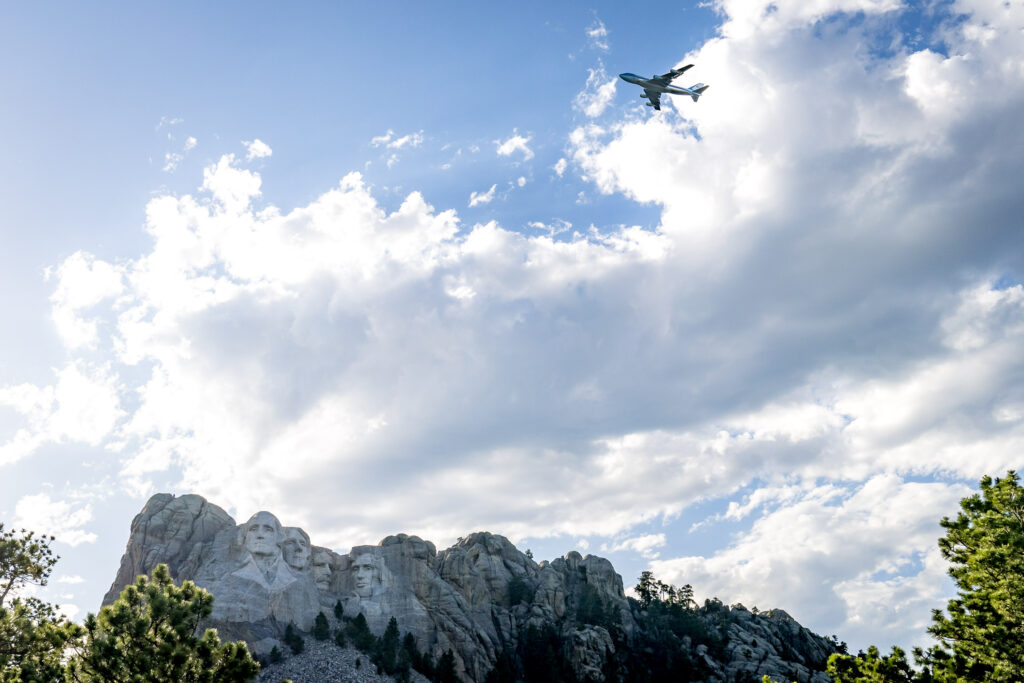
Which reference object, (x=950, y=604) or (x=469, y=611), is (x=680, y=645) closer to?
(x=469, y=611)

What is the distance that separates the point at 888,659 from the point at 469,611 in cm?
9391

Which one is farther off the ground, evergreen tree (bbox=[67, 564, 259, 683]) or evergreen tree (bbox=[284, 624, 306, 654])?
evergreen tree (bbox=[284, 624, 306, 654])

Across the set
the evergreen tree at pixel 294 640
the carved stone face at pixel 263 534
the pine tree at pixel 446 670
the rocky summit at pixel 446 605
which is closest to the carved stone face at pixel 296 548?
the rocky summit at pixel 446 605

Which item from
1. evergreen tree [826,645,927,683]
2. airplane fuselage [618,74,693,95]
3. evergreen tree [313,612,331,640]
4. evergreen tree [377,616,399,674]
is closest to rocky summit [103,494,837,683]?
evergreen tree [313,612,331,640]

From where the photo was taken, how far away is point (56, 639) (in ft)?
100.0

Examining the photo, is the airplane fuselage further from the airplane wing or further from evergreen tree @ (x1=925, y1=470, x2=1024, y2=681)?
evergreen tree @ (x1=925, y1=470, x2=1024, y2=681)

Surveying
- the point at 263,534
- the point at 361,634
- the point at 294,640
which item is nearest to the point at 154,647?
the point at 294,640

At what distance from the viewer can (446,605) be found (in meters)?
117

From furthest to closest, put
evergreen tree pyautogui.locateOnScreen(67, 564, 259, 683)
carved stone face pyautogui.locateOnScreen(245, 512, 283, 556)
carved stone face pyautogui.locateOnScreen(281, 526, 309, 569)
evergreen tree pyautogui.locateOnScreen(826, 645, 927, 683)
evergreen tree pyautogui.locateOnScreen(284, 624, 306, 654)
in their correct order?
carved stone face pyautogui.locateOnScreen(281, 526, 309, 569) → carved stone face pyautogui.locateOnScreen(245, 512, 283, 556) → evergreen tree pyautogui.locateOnScreen(284, 624, 306, 654) → evergreen tree pyautogui.locateOnScreen(826, 645, 927, 683) → evergreen tree pyautogui.locateOnScreen(67, 564, 259, 683)

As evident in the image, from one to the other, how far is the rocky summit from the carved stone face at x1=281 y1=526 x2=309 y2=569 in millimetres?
218

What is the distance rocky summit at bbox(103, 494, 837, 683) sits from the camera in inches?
4099

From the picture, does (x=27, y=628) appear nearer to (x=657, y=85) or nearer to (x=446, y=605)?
(x=657, y=85)

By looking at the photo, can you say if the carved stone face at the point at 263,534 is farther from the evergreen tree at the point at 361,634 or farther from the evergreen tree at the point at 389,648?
the evergreen tree at the point at 389,648

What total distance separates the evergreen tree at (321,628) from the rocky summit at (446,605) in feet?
5.64
